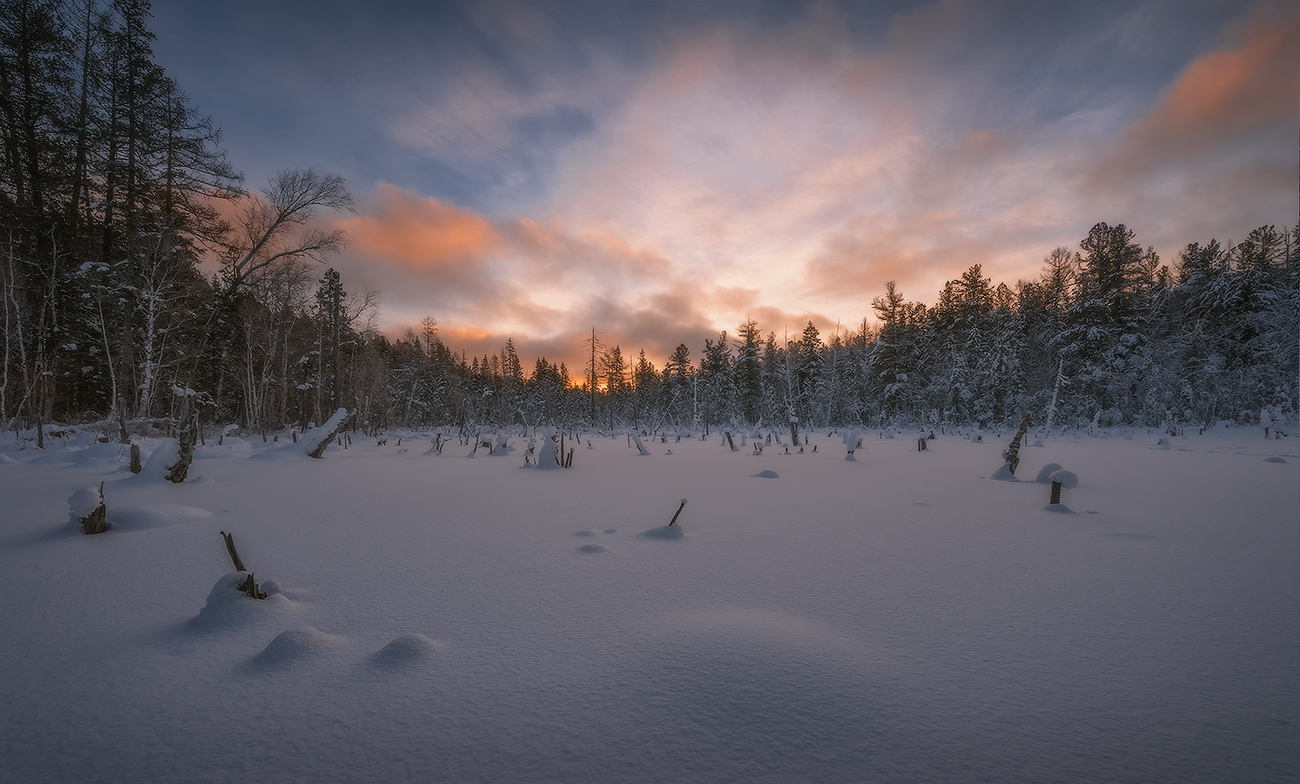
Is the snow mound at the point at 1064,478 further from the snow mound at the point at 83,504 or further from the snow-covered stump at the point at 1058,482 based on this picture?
the snow mound at the point at 83,504

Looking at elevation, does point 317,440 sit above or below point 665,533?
above

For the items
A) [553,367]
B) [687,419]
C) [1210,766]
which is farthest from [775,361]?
[1210,766]

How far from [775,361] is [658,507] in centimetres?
4515

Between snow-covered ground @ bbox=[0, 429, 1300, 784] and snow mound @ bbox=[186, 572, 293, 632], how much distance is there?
0.02 metres

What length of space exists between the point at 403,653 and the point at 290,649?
484 mm

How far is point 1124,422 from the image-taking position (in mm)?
27297

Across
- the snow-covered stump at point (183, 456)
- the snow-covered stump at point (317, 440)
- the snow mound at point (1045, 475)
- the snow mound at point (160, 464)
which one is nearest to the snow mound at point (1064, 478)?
the snow mound at point (1045, 475)

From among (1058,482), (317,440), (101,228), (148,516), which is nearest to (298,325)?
(101,228)

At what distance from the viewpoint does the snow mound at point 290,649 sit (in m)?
1.88

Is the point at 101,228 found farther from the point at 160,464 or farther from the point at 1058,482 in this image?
the point at 1058,482

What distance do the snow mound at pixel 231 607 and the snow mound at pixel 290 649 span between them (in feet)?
1.60

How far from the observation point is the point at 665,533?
4.17 metres

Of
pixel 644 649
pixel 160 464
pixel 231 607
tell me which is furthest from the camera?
pixel 160 464

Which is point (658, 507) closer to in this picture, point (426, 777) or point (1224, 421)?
point (426, 777)
